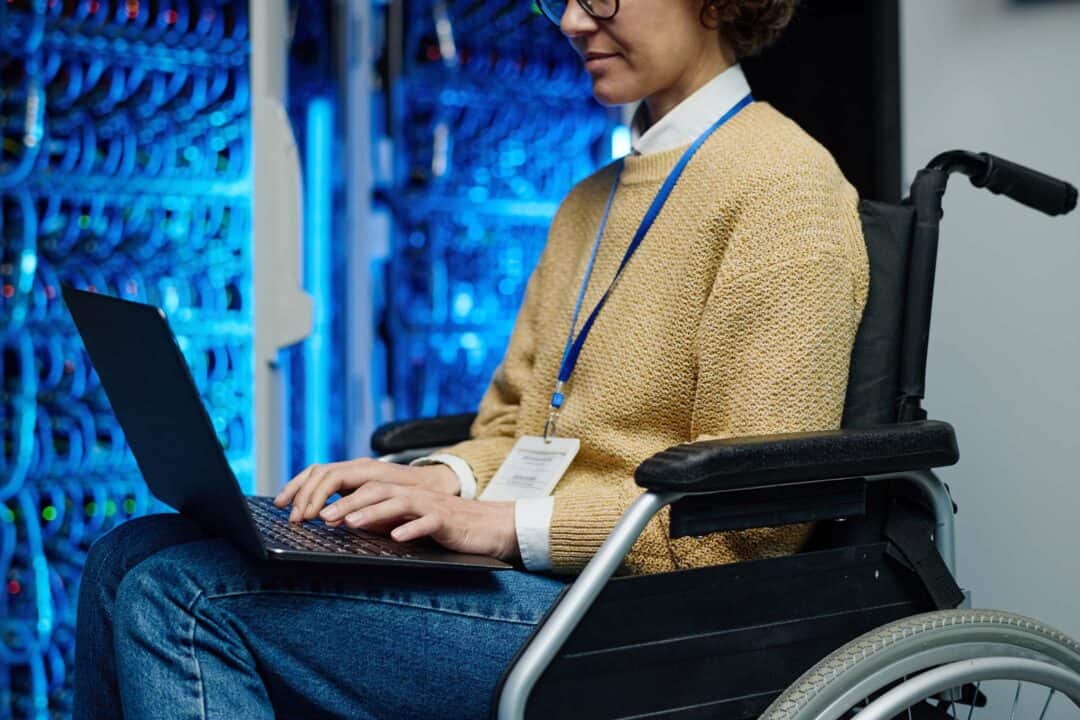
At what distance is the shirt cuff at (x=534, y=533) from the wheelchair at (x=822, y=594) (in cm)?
15

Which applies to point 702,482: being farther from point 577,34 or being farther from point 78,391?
point 78,391

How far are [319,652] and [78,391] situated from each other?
4.20 feet

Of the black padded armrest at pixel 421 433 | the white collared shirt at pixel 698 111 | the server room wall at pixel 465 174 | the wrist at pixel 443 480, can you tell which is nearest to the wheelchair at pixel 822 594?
the white collared shirt at pixel 698 111

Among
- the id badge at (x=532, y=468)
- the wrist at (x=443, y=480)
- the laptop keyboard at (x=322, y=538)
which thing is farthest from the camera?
the wrist at (x=443, y=480)

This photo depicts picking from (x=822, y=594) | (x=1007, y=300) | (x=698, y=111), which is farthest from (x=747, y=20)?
(x=822, y=594)

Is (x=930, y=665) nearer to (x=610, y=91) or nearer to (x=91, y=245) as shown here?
(x=610, y=91)

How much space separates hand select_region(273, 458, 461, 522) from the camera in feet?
3.96

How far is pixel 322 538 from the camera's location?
1.12 m

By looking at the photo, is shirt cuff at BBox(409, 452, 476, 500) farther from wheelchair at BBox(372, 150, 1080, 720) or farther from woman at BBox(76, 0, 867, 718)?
wheelchair at BBox(372, 150, 1080, 720)

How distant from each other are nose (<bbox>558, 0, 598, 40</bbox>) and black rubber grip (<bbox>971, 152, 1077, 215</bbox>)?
0.45m

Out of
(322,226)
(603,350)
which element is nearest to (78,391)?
(322,226)

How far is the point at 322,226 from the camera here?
9.29 ft

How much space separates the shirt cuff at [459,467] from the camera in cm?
146

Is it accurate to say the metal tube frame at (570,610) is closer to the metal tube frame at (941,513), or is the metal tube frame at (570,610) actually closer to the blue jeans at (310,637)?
the blue jeans at (310,637)
